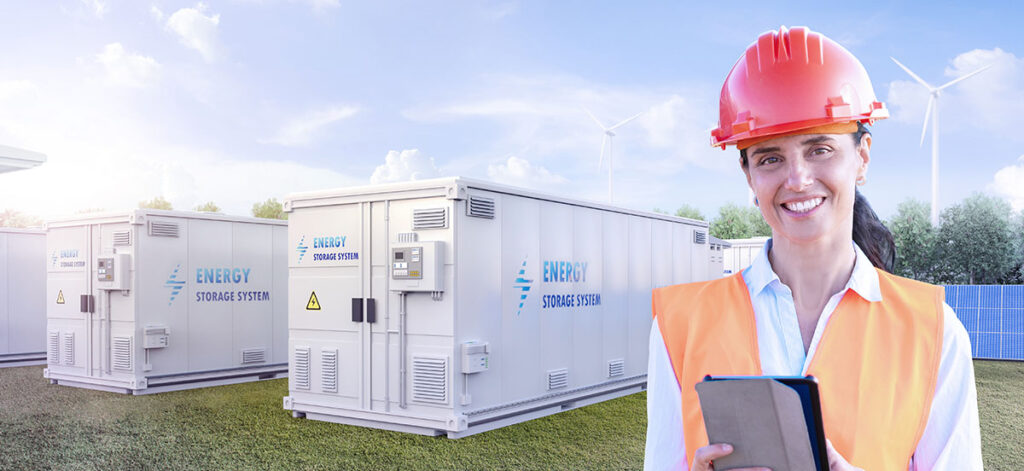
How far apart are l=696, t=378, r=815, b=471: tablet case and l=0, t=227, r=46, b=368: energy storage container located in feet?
51.6

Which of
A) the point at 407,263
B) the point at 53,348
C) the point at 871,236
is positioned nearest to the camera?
the point at 871,236

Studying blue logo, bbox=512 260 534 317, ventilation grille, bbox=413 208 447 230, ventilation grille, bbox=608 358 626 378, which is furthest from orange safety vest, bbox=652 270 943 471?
ventilation grille, bbox=608 358 626 378

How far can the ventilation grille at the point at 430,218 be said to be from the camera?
7.50 metres

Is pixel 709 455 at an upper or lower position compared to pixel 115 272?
lower

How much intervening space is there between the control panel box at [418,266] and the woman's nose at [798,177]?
5.90 metres

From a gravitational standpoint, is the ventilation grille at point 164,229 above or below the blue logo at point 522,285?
above

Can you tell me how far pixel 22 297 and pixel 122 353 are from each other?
5007mm

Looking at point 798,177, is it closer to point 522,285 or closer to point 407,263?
point 407,263

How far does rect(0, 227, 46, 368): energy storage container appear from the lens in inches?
541

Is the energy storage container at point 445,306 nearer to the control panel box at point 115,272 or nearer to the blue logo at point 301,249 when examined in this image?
the blue logo at point 301,249

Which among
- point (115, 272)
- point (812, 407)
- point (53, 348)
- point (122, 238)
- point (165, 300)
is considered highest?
point (122, 238)

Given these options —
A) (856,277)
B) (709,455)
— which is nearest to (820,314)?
(856,277)

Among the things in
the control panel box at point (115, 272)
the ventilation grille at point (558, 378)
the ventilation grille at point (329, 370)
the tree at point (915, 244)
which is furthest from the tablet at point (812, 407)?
the tree at point (915, 244)

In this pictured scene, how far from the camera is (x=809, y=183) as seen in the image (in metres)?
1.61
